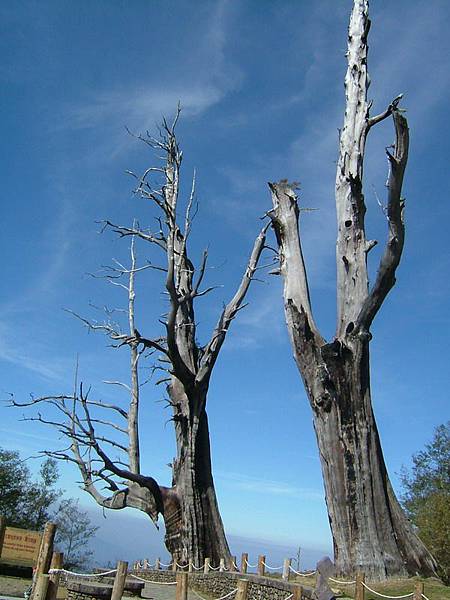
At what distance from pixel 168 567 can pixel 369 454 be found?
28.0 ft

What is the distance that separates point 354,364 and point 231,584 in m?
5.57

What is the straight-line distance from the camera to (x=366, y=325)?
36.1 ft

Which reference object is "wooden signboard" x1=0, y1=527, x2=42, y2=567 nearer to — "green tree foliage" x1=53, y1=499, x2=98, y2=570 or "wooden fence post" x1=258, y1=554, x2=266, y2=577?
"wooden fence post" x1=258, y1=554, x2=266, y2=577

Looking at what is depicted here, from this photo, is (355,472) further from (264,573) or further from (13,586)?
(13,586)

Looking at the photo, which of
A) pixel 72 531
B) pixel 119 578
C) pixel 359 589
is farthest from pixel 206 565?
pixel 72 531

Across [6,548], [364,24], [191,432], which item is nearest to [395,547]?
[6,548]

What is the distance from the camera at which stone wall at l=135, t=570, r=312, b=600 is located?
999 centimetres

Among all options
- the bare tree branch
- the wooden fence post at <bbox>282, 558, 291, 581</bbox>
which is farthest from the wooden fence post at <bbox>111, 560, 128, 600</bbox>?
the bare tree branch

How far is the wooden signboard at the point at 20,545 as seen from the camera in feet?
29.3

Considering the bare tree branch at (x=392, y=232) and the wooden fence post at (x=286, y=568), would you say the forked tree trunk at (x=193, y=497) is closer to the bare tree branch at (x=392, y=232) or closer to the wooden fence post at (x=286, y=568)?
the wooden fence post at (x=286, y=568)

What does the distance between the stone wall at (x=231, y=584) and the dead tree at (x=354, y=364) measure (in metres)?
1.07

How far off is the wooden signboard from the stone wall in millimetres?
4083

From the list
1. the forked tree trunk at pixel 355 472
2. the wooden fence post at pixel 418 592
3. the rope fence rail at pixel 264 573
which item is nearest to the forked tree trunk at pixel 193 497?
the rope fence rail at pixel 264 573

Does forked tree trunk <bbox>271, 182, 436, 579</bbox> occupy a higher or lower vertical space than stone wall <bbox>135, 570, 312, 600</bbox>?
higher
